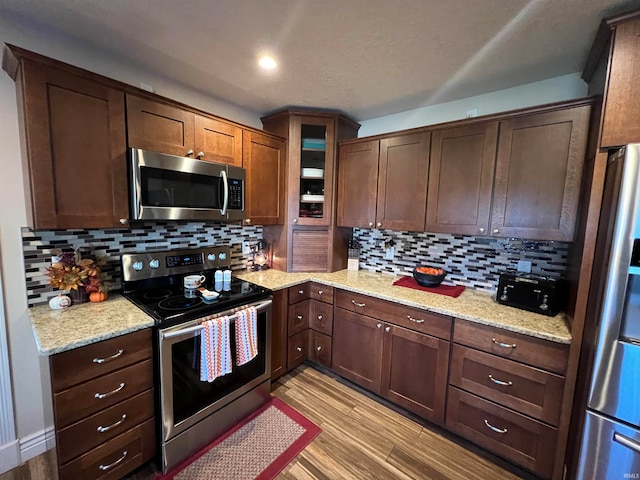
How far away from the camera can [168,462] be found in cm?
154

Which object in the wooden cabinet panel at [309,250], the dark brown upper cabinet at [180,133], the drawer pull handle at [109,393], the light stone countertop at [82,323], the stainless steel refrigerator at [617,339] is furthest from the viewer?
the wooden cabinet panel at [309,250]

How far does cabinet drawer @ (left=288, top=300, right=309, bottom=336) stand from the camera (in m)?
2.39

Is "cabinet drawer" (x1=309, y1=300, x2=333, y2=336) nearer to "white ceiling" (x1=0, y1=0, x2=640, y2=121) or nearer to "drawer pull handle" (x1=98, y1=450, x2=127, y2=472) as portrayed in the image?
"drawer pull handle" (x1=98, y1=450, x2=127, y2=472)

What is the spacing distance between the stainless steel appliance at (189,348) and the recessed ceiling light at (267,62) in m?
1.46

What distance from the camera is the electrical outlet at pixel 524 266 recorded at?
6.55 feet

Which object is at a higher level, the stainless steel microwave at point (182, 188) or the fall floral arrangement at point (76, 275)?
the stainless steel microwave at point (182, 188)

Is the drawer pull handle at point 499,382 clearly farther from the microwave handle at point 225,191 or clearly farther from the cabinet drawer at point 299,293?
the microwave handle at point 225,191

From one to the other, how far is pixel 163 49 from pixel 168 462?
247 cm

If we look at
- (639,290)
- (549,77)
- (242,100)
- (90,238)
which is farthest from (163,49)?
(639,290)

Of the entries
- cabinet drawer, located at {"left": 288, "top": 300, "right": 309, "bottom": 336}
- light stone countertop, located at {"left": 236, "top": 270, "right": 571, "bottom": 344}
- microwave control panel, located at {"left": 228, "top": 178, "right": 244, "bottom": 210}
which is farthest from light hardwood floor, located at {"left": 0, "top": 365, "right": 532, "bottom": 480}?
microwave control panel, located at {"left": 228, "top": 178, "right": 244, "bottom": 210}

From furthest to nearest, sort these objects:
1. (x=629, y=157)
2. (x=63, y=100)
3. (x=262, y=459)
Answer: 1. (x=262, y=459)
2. (x=63, y=100)
3. (x=629, y=157)

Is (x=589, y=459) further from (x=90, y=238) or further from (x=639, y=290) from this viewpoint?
(x=90, y=238)

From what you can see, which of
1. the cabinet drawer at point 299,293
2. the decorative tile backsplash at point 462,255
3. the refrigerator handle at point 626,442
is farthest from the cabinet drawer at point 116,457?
the refrigerator handle at point 626,442

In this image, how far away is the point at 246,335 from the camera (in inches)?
71.7
